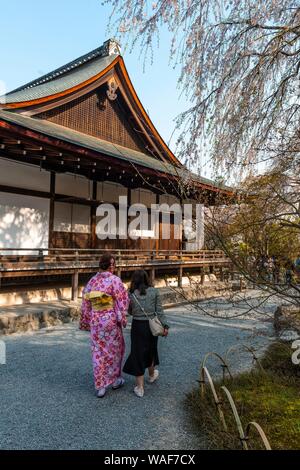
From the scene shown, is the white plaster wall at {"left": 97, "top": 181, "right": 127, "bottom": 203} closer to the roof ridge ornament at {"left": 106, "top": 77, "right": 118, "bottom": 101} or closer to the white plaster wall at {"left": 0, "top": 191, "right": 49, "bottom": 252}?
the white plaster wall at {"left": 0, "top": 191, "right": 49, "bottom": 252}

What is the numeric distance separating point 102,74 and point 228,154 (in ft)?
28.4

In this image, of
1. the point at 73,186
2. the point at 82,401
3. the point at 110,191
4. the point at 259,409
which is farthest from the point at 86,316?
the point at 110,191

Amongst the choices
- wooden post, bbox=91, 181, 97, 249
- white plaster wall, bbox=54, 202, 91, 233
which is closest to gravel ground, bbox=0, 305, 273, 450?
white plaster wall, bbox=54, 202, 91, 233

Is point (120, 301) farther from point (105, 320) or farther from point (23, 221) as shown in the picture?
point (23, 221)

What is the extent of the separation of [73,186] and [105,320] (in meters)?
6.56

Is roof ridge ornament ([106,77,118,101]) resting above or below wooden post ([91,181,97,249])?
above

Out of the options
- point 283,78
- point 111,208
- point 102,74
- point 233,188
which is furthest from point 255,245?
point 102,74

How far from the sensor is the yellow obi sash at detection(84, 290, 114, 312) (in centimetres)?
372

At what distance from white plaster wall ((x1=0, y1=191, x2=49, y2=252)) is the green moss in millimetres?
5870

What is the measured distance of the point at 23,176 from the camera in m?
8.23

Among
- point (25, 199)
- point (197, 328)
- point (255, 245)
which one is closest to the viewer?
point (255, 245)

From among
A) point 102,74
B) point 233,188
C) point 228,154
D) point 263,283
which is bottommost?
point 263,283

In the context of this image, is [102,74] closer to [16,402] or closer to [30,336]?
[30,336]

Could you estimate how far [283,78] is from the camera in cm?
373
